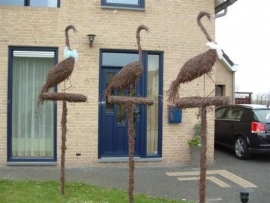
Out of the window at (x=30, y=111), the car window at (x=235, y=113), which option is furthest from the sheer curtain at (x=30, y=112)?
the car window at (x=235, y=113)

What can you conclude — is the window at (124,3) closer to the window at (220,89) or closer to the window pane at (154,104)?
the window pane at (154,104)

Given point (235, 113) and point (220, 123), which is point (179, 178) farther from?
point (220, 123)

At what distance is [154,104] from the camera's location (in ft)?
33.9

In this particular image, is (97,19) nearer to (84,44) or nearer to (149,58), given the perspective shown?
(84,44)

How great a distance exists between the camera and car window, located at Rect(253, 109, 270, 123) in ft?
35.3

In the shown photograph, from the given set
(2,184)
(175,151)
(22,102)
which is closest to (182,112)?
(175,151)

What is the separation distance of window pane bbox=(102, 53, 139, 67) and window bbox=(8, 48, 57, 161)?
1288 millimetres

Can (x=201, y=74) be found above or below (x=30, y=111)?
above

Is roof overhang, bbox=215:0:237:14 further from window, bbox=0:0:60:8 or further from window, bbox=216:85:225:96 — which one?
window, bbox=216:85:225:96

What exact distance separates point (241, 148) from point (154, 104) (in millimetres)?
3111

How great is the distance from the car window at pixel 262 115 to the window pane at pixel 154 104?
2.94m

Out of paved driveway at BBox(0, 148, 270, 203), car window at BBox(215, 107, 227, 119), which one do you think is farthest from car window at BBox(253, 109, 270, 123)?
car window at BBox(215, 107, 227, 119)

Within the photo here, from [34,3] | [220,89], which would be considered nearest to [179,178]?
[34,3]

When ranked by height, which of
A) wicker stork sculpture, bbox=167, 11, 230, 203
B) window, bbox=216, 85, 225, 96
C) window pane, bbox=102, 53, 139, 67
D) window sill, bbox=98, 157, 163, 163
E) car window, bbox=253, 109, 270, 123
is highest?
window pane, bbox=102, 53, 139, 67
